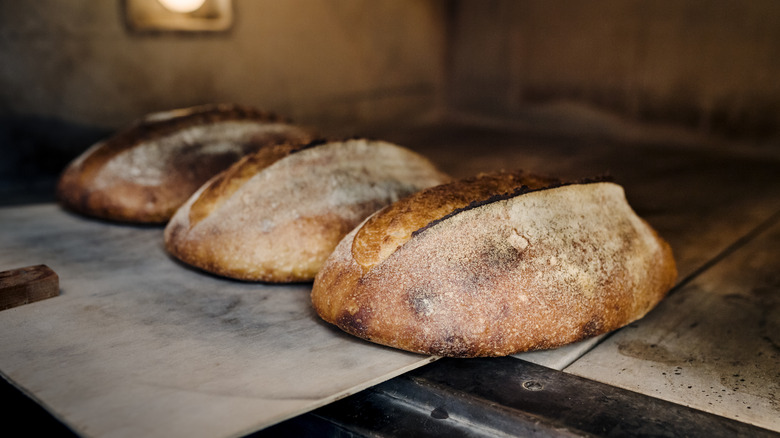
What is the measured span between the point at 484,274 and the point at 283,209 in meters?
0.88

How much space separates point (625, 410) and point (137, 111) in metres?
4.24

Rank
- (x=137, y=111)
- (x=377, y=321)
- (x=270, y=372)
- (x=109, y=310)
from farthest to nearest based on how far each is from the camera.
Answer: (x=137, y=111)
(x=109, y=310)
(x=377, y=321)
(x=270, y=372)

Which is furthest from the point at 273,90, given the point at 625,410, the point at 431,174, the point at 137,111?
the point at 625,410

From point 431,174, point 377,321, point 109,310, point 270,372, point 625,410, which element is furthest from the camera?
point 431,174

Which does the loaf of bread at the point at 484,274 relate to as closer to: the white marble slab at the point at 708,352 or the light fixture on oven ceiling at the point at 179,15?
the white marble slab at the point at 708,352

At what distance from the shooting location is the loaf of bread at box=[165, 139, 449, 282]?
7.50 feet

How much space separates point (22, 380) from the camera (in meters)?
1.61

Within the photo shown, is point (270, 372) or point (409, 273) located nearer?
point (270, 372)

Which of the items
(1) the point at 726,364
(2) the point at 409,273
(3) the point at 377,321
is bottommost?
(1) the point at 726,364

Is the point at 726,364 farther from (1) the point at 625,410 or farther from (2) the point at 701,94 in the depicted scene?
(2) the point at 701,94

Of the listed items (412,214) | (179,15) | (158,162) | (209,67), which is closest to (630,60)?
(209,67)

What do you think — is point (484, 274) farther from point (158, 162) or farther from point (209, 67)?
point (209, 67)

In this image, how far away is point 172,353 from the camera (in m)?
1.77

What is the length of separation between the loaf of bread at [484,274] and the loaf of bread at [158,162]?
3.57 feet
